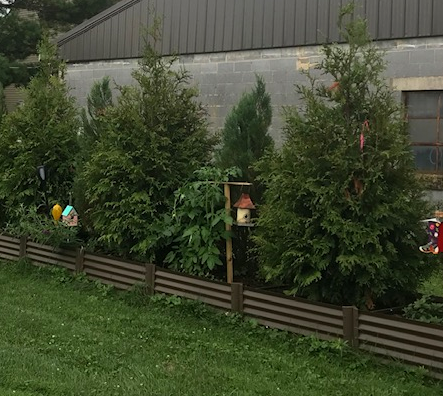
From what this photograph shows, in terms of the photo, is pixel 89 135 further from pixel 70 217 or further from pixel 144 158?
pixel 144 158

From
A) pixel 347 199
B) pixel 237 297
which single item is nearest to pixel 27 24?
pixel 237 297

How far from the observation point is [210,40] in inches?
538

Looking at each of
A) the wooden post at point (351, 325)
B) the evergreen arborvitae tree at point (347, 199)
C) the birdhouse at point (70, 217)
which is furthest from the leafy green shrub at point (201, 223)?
the wooden post at point (351, 325)

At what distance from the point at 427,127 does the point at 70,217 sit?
6076 millimetres

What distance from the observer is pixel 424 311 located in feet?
20.8

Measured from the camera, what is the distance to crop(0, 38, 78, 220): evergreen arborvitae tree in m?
10.5

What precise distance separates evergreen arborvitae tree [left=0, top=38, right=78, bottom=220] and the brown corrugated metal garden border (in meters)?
1.51

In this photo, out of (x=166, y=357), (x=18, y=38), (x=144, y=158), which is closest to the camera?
(x=166, y=357)

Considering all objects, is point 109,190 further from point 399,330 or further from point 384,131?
point 399,330

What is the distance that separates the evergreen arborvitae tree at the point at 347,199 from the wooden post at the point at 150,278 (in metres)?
1.57

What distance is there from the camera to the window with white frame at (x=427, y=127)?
37.4 ft

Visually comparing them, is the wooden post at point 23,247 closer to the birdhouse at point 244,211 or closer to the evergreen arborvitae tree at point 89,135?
the evergreen arborvitae tree at point 89,135

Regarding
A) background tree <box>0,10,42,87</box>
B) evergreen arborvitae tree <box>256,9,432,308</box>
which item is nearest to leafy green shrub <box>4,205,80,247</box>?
evergreen arborvitae tree <box>256,9,432,308</box>

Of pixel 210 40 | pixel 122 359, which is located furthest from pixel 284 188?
pixel 210 40
